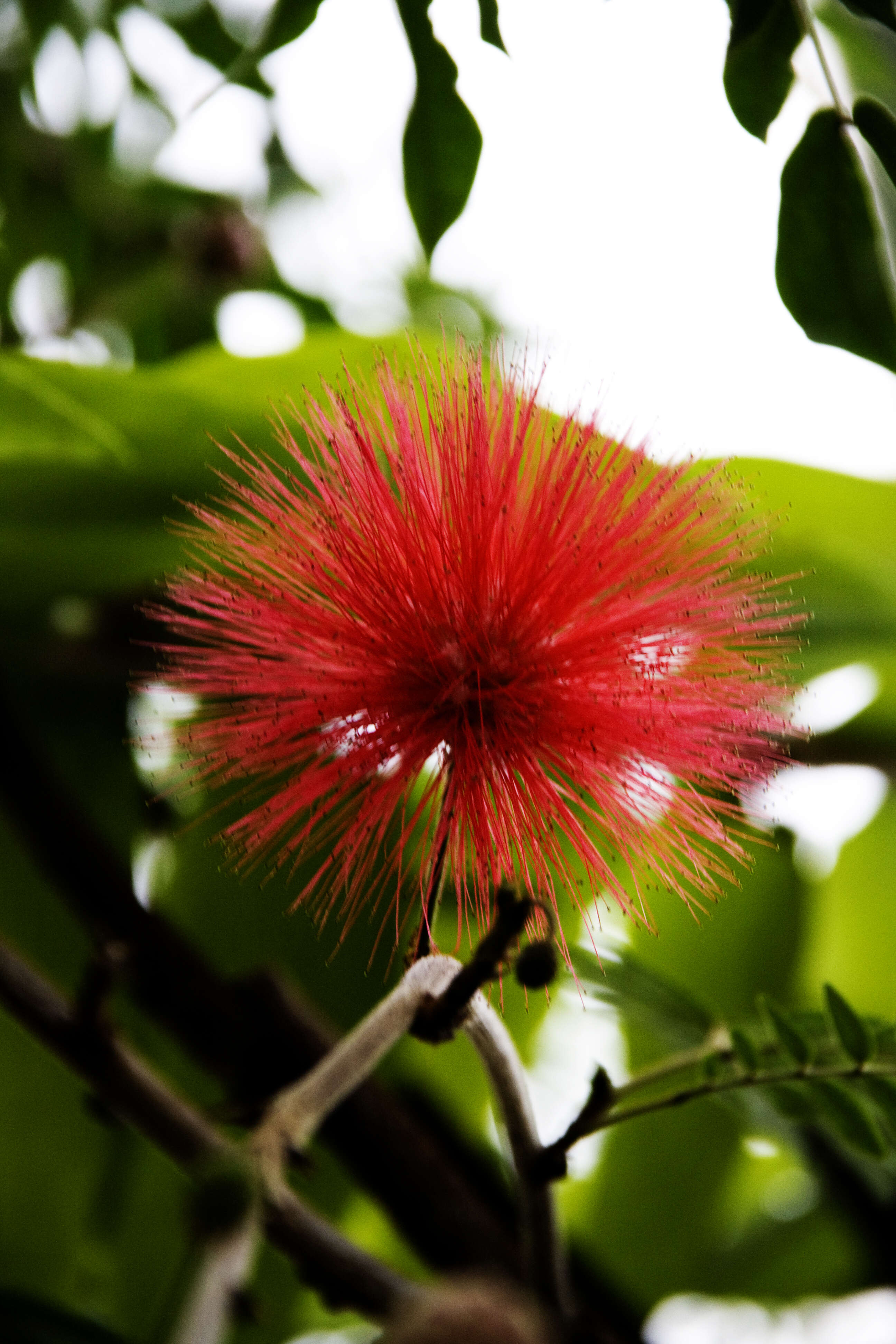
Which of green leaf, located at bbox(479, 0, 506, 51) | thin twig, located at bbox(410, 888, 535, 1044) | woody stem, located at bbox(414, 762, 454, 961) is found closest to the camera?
thin twig, located at bbox(410, 888, 535, 1044)

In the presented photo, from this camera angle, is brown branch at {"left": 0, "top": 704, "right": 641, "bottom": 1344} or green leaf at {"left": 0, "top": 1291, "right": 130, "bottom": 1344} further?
brown branch at {"left": 0, "top": 704, "right": 641, "bottom": 1344}

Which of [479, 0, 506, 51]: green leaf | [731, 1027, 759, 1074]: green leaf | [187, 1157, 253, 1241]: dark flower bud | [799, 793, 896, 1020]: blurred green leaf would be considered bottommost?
[187, 1157, 253, 1241]: dark flower bud

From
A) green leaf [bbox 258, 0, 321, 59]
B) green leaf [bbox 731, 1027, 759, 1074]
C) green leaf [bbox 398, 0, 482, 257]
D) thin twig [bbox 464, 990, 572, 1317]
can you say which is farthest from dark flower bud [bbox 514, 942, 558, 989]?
green leaf [bbox 258, 0, 321, 59]

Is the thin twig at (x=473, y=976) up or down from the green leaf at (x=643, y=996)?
down

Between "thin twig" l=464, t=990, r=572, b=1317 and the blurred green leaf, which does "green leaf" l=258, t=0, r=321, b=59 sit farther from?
the blurred green leaf

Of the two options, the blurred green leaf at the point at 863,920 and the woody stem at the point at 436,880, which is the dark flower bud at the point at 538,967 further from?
the blurred green leaf at the point at 863,920

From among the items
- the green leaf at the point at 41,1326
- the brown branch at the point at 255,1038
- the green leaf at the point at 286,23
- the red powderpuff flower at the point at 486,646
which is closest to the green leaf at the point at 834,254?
the red powderpuff flower at the point at 486,646

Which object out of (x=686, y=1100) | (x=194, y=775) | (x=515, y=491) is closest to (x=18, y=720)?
(x=194, y=775)
